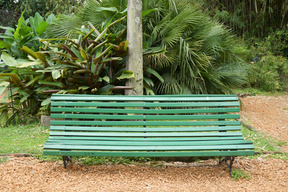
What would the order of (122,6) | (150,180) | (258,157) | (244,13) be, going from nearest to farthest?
(150,180) → (258,157) → (122,6) → (244,13)

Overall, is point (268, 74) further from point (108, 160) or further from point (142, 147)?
point (142, 147)

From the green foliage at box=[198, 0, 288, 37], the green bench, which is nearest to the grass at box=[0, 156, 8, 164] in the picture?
the green bench

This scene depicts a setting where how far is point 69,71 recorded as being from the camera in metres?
4.89

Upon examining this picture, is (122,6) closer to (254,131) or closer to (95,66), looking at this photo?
(95,66)

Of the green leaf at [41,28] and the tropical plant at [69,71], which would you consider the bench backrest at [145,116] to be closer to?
the tropical plant at [69,71]

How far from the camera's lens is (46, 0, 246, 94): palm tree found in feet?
18.2

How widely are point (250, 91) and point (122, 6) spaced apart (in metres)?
5.66

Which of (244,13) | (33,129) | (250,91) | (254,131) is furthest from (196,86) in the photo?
(244,13)

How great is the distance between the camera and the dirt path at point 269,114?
5.21 meters

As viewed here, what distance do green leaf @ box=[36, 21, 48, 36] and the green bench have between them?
3.15 meters

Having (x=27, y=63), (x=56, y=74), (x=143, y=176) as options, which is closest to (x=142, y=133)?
(x=143, y=176)

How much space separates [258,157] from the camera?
3.73 meters

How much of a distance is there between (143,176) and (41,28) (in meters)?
4.17

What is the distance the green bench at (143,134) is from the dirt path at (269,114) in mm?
1536
